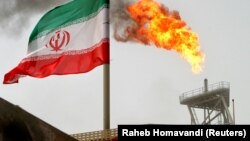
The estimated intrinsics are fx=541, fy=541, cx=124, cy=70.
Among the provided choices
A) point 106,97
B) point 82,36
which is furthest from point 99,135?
point 82,36

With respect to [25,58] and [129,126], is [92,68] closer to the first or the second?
[25,58]

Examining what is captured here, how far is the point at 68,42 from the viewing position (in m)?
24.7

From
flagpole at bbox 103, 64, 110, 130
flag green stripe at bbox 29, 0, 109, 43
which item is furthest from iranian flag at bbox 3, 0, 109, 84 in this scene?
flagpole at bbox 103, 64, 110, 130

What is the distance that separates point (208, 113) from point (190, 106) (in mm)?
3430

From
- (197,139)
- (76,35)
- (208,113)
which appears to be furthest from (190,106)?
(197,139)

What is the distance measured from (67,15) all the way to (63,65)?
2.67m

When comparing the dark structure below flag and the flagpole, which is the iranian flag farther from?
the dark structure below flag

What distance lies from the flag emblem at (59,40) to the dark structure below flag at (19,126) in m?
8.67

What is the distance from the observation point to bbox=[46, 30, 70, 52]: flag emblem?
81.1ft

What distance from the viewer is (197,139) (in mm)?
18312

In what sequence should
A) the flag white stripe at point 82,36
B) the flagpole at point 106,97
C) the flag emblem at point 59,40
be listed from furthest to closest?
the flag emblem at point 59,40, the flag white stripe at point 82,36, the flagpole at point 106,97

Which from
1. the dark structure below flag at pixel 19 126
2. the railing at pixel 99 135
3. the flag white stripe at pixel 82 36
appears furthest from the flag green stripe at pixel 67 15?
the dark structure below flag at pixel 19 126

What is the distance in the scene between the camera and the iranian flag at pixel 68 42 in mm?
23734

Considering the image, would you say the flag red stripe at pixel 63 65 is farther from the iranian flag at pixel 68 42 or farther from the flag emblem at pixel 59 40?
the flag emblem at pixel 59 40
